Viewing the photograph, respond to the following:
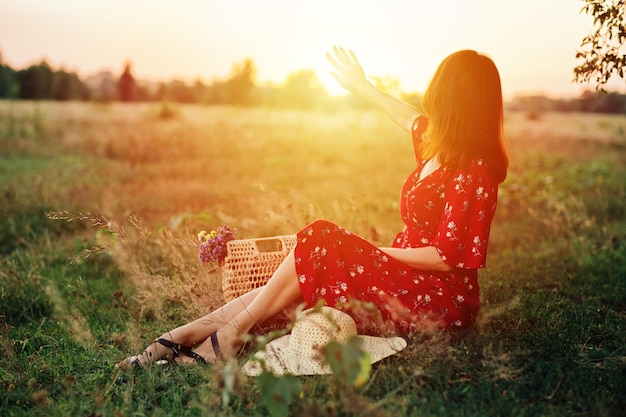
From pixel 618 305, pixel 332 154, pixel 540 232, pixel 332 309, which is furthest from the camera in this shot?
pixel 332 154

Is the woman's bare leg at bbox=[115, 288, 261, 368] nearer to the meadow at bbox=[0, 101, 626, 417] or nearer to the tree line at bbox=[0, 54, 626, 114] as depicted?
the meadow at bbox=[0, 101, 626, 417]

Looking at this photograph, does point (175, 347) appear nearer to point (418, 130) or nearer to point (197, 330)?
point (197, 330)

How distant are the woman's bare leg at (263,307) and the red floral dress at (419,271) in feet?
0.22

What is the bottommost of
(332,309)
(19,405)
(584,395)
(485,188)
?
(19,405)

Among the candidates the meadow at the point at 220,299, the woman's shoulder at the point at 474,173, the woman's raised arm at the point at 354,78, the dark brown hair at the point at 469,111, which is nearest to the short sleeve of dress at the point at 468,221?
the woman's shoulder at the point at 474,173

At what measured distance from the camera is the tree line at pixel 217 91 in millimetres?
46406

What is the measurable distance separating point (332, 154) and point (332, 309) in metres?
11.6

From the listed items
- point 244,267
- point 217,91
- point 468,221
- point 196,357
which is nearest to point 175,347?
point 196,357

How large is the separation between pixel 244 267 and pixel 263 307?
25.4 inches

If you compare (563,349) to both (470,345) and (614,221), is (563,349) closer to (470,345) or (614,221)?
(470,345)

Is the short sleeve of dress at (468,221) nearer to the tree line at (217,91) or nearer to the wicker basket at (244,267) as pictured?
the wicker basket at (244,267)

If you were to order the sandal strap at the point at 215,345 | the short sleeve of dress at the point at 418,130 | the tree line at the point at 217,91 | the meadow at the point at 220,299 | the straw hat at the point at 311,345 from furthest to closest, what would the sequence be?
the tree line at the point at 217,91, the short sleeve of dress at the point at 418,130, the sandal strap at the point at 215,345, the straw hat at the point at 311,345, the meadow at the point at 220,299

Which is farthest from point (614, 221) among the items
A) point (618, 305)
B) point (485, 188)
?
point (485, 188)

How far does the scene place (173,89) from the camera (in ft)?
187
